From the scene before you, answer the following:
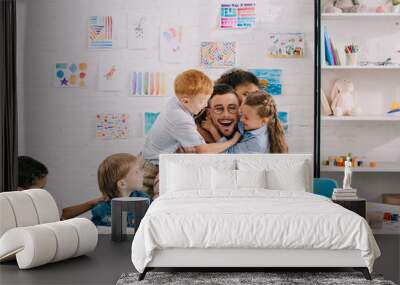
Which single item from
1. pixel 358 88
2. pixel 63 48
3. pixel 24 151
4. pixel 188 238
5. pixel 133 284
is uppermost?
pixel 63 48

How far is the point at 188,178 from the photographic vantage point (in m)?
6.34

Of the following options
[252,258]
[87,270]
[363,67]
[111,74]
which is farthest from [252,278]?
[111,74]

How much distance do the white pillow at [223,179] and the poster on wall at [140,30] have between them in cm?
175

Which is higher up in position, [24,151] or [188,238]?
[24,151]

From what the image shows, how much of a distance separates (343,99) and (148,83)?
84.0 inches

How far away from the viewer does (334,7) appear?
6887 mm

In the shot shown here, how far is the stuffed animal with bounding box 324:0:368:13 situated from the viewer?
22.6 feet

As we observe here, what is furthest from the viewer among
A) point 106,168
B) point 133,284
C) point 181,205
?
point 106,168

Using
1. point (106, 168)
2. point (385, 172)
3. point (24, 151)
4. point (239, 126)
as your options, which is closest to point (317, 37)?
point (239, 126)

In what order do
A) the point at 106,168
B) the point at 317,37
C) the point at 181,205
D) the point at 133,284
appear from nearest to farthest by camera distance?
the point at 133,284 → the point at 181,205 → the point at 317,37 → the point at 106,168

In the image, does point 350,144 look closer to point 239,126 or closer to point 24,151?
point 239,126

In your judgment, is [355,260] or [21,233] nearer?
[355,260]

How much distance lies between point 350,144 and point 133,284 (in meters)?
3.48

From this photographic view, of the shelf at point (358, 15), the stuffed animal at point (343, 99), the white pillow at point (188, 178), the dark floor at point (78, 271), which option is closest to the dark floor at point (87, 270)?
the dark floor at point (78, 271)
